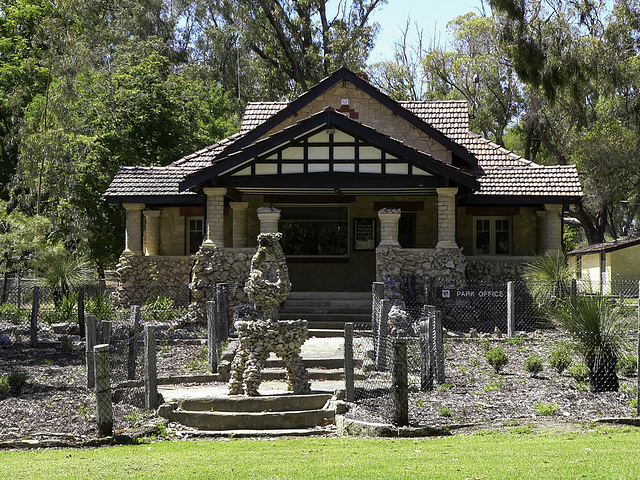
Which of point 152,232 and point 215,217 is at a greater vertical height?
point 215,217

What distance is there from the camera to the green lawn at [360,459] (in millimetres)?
7559

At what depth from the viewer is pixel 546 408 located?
1074 cm

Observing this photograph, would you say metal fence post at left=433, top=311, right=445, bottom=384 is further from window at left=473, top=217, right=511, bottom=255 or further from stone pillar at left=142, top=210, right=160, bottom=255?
stone pillar at left=142, top=210, right=160, bottom=255

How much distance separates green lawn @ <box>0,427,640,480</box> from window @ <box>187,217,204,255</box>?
16.3m

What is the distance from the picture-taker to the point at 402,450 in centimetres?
883

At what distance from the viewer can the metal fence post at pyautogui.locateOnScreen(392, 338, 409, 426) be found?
10.1 m

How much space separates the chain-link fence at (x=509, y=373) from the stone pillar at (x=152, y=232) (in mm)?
11447

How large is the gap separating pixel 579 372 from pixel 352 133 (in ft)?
30.1

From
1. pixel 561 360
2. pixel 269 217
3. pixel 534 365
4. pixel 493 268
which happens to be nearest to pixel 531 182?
pixel 493 268

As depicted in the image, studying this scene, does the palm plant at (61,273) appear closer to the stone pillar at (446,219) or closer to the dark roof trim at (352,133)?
the dark roof trim at (352,133)

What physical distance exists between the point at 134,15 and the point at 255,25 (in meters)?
11.8

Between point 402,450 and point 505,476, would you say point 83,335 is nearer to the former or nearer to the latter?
point 402,450

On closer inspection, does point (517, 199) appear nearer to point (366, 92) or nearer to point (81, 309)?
point (366, 92)

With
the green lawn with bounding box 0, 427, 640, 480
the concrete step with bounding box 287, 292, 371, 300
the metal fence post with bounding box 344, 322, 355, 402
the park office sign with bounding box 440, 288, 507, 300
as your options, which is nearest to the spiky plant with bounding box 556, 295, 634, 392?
the green lawn with bounding box 0, 427, 640, 480
